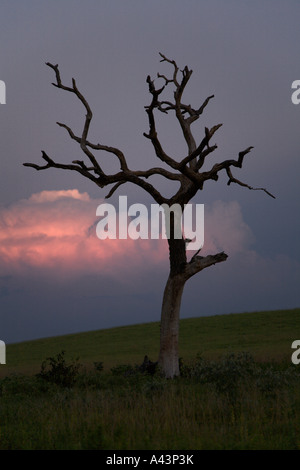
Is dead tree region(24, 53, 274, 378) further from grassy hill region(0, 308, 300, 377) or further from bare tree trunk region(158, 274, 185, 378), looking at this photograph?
grassy hill region(0, 308, 300, 377)

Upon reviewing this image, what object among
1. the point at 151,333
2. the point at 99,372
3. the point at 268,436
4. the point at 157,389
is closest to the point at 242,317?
the point at 151,333

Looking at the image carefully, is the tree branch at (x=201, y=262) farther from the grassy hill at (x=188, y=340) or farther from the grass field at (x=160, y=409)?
the grassy hill at (x=188, y=340)

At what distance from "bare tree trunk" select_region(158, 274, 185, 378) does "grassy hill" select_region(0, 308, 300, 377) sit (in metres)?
8.53

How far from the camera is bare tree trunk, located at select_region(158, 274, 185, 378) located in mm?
21672

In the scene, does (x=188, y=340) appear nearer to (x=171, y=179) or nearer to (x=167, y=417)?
(x=171, y=179)

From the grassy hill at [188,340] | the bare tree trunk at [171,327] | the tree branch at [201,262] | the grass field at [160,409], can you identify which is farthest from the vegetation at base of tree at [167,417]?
the grassy hill at [188,340]

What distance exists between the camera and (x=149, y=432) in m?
10.8

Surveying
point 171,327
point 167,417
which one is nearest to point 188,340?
point 171,327

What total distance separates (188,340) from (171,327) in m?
23.1

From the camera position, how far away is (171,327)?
21.8 meters

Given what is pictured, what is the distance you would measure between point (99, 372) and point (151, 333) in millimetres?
29240

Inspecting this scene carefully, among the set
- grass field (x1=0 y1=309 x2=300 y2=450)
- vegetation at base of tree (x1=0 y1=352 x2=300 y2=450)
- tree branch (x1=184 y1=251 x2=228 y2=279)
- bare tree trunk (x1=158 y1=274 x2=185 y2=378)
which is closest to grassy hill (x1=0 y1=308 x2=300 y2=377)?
bare tree trunk (x1=158 y1=274 x2=185 y2=378)

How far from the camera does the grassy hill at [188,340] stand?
36.4 m

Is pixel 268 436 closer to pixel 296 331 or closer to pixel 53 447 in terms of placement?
pixel 53 447
